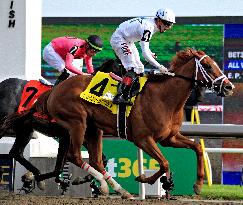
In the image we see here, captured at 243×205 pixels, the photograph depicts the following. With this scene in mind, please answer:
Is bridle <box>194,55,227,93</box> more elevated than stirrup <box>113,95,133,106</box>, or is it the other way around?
bridle <box>194,55,227,93</box>

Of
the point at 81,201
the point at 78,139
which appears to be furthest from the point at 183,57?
the point at 81,201

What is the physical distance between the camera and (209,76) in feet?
34.3

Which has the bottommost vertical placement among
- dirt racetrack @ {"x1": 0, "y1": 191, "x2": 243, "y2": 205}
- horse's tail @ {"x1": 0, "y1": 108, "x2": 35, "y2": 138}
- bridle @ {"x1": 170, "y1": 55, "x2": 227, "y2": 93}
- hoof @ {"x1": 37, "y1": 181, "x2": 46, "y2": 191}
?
dirt racetrack @ {"x1": 0, "y1": 191, "x2": 243, "y2": 205}

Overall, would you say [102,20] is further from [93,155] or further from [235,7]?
[93,155]

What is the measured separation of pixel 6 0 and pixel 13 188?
206 centimetres

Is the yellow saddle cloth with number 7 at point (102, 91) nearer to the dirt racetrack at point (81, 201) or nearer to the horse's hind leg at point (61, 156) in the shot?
the horse's hind leg at point (61, 156)

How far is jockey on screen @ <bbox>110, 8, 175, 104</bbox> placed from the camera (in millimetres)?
10555

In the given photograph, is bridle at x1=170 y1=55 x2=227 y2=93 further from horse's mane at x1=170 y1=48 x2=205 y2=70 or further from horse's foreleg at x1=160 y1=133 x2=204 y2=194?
horse's foreleg at x1=160 y1=133 x2=204 y2=194

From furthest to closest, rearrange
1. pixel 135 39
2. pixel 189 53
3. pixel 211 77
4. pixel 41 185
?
pixel 41 185
pixel 135 39
pixel 189 53
pixel 211 77

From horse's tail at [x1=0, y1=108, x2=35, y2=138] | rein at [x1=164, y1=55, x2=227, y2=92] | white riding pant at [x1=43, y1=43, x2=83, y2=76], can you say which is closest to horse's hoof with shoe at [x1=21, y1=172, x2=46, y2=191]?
horse's tail at [x1=0, y1=108, x2=35, y2=138]

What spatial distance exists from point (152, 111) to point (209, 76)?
593 millimetres

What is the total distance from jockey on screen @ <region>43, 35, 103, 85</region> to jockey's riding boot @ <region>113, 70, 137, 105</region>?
95 centimetres

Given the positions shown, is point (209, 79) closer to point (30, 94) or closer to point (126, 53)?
point (126, 53)

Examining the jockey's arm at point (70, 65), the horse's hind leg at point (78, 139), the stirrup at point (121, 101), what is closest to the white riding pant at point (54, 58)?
the jockey's arm at point (70, 65)
